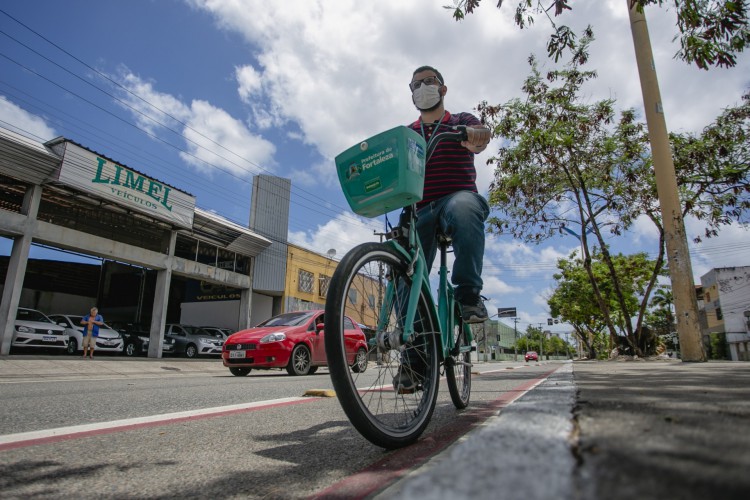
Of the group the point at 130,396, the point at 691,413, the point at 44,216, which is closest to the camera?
the point at 691,413

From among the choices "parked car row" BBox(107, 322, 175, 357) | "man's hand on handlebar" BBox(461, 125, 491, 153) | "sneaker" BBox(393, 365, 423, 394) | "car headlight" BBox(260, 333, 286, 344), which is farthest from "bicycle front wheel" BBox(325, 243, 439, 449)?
"parked car row" BBox(107, 322, 175, 357)

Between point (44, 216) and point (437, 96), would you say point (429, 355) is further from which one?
point (44, 216)

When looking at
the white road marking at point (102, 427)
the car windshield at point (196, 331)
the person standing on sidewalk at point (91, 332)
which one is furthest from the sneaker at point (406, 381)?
the car windshield at point (196, 331)

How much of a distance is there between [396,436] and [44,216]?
67.9 feet

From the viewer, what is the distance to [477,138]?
2627 mm

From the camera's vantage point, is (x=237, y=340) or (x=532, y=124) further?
(x=532, y=124)

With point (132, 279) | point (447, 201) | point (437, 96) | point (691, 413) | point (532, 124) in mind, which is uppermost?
point (532, 124)

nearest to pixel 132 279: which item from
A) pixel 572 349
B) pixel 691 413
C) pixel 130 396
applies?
pixel 130 396

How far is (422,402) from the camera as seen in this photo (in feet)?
6.70

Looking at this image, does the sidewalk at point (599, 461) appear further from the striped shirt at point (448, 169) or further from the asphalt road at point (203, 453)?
the striped shirt at point (448, 169)

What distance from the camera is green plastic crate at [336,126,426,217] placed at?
6.53 ft

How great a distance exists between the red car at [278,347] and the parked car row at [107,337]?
881cm

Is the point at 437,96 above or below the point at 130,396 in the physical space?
above

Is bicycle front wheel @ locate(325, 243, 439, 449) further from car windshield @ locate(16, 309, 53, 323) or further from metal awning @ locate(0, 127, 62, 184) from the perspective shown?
car windshield @ locate(16, 309, 53, 323)
